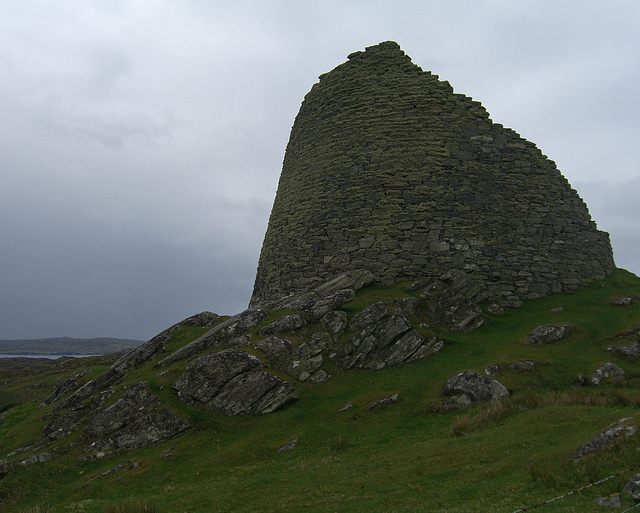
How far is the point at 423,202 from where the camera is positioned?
2009cm

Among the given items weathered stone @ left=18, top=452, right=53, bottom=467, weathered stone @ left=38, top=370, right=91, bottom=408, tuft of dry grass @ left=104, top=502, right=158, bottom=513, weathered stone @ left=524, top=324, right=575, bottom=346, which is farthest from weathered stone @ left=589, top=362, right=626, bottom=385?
weathered stone @ left=38, top=370, right=91, bottom=408

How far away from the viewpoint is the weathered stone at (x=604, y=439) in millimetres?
6781

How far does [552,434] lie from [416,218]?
12087 mm

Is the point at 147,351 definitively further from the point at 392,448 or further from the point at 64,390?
the point at 392,448

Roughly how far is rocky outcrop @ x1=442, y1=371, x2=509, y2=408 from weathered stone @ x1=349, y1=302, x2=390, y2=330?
13.0 ft

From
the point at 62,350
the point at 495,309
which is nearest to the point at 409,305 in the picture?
the point at 495,309

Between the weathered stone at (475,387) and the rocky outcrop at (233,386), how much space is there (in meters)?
4.21

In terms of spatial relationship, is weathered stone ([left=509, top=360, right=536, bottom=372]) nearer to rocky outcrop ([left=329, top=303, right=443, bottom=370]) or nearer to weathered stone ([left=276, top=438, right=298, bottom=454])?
rocky outcrop ([left=329, top=303, right=443, bottom=370])

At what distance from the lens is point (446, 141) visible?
20969 mm

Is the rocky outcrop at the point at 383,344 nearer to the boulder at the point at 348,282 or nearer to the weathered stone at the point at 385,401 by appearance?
the weathered stone at the point at 385,401

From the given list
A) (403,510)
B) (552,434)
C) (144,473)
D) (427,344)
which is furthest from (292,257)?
(403,510)

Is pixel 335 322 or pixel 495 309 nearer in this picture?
pixel 335 322

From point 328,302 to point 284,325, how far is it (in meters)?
2.03

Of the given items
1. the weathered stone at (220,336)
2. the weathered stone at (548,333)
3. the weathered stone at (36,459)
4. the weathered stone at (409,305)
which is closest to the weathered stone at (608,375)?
the weathered stone at (548,333)
